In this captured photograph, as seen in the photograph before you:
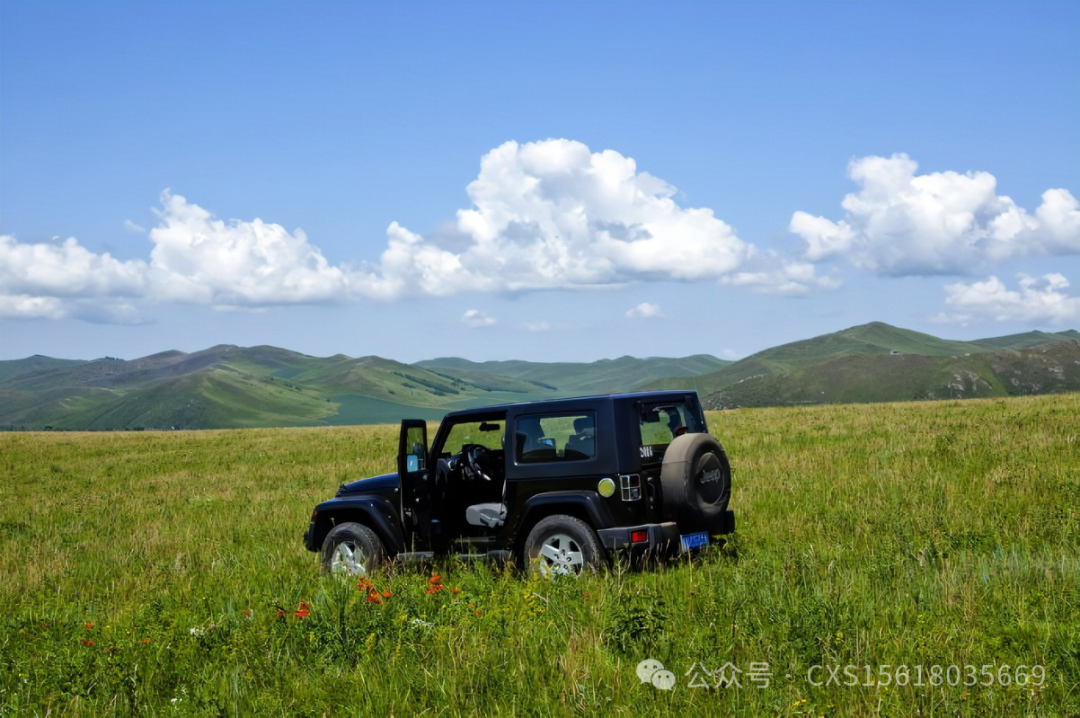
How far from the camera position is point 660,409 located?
32.2 feet

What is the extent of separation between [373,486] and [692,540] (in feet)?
12.8

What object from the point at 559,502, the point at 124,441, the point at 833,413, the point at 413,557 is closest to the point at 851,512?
the point at 559,502

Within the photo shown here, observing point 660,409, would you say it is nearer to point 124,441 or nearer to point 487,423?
point 487,423

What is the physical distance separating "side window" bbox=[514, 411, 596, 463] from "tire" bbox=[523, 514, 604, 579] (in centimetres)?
68

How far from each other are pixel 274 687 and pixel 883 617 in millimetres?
4420

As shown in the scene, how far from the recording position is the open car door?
990 cm

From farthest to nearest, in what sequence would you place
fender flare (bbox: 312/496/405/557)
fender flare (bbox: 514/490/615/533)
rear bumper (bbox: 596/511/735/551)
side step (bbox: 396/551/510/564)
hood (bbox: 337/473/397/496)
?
1. hood (bbox: 337/473/397/496)
2. fender flare (bbox: 312/496/405/557)
3. side step (bbox: 396/551/510/564)
4. fender flare (bbox: 514/490/615/533)
5. rear bumper (bbox: 596/511/735/551)

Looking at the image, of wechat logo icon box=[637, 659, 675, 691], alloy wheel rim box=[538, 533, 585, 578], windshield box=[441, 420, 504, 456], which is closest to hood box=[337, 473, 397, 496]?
windshield box=[441, 420, 504, 456]

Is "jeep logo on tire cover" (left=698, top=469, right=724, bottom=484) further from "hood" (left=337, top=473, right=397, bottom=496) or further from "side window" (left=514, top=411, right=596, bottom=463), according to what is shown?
"hood" (left=337, top=473, right=397, bottom=496)

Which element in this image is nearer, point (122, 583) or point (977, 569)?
point (977, 569)

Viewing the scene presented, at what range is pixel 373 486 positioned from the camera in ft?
35.3

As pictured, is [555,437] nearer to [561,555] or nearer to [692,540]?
[561,555]

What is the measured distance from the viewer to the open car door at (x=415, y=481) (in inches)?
390

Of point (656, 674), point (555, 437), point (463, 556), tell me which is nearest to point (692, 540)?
point (555, 437)
